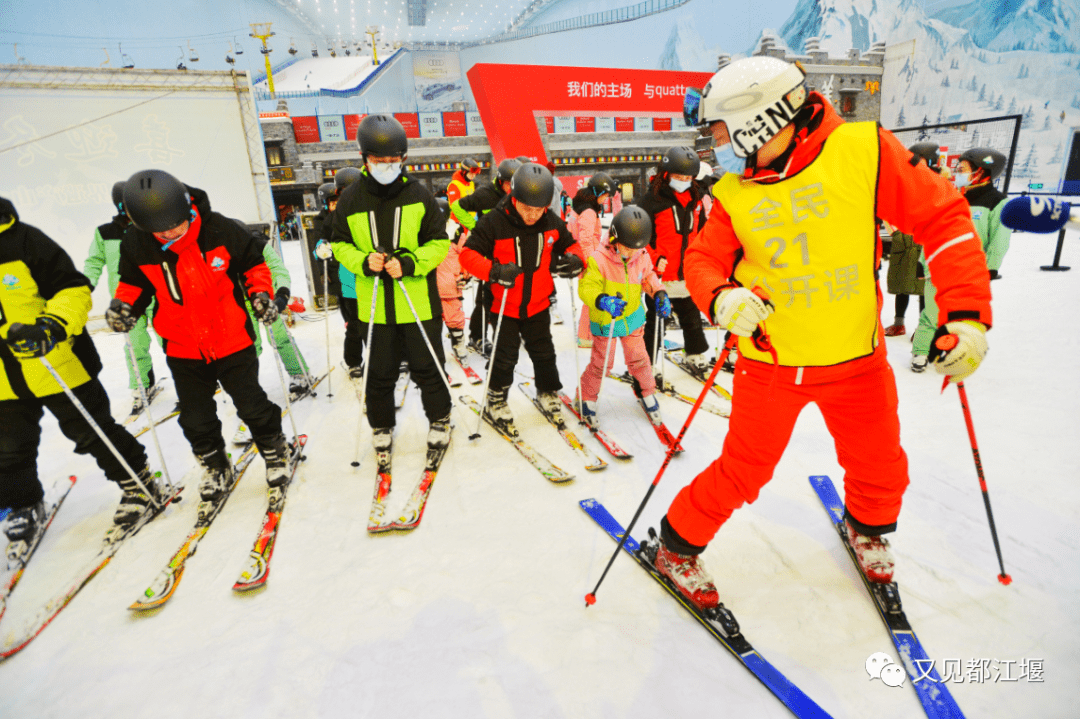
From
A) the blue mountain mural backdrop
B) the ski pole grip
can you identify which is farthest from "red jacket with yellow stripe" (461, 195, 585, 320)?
the blue mountain mural backdrop

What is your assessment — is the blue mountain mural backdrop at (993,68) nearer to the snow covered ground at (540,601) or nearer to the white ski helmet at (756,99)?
the snow covered ground at (540,601)

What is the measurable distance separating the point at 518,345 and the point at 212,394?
2.03 meters

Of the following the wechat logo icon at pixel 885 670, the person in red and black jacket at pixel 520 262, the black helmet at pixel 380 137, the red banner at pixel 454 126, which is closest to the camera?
the wechat logo icon at pixel 885 670

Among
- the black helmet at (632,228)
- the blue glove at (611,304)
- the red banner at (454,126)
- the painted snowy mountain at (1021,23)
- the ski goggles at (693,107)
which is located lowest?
the blue glove at (611,304)

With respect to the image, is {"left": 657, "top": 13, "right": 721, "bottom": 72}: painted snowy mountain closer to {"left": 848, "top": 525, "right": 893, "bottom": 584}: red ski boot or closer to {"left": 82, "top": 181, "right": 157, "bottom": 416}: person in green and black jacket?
{"left": 82, "top": 181, "right": 157, "bottom": 416}: person in green and black jacket

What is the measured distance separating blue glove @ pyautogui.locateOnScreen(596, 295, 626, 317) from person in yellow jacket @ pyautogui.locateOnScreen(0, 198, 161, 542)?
120 inches

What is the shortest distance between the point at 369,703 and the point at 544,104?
609 inches

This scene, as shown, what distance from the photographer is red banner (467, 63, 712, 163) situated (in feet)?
43.5

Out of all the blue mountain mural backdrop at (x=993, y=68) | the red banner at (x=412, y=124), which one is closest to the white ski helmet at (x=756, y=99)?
the blue mountain mural backdrop at (x=993, y=68)

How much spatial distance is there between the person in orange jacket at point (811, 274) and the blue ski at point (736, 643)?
33 centimetres

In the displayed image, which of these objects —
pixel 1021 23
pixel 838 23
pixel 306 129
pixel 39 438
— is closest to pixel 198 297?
pixel 39 438

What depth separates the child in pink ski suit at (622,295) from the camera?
346cm

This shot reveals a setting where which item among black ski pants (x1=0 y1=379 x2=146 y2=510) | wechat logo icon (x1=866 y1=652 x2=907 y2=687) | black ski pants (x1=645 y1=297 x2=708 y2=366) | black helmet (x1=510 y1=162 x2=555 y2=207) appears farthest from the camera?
black ski pants (x1=645 y1=297 x2=708 y2=366)

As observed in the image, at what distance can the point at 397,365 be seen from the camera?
333 cm
